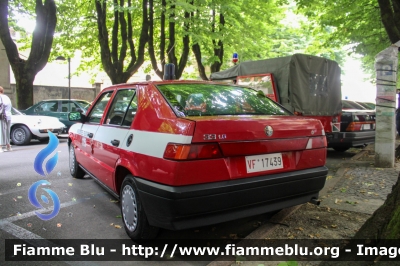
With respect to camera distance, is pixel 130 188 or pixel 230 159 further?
pixel 130 188

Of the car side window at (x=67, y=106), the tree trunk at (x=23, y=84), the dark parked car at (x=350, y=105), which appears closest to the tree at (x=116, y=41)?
the car side window at (x=67, y=106)

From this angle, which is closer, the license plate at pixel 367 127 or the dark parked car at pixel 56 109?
the license plate at pixel 367 127

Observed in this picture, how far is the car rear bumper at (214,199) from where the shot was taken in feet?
8.51

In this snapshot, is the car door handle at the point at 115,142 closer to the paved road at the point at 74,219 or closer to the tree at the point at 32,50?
the paved road at the point at 74,219

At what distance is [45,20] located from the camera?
13.8 metres

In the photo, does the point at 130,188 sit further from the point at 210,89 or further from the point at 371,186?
the point at 371,186

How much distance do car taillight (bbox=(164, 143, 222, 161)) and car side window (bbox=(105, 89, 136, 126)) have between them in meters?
0.97

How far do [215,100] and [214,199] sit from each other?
1.14 metres

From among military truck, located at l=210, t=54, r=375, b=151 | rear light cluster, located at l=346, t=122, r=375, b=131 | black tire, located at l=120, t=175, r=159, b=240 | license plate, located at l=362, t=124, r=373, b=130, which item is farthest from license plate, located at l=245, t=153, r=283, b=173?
license plate, located at l=362, t=124, r=373, b=130

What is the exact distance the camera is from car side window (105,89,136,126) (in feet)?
12.0

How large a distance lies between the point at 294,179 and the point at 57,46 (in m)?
20.0

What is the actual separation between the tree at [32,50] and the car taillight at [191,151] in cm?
1311

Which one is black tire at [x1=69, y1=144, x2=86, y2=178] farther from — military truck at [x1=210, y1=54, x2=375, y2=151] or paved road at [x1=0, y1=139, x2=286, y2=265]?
military truck at [x1=210, y1=54, x2=375, y2=151]

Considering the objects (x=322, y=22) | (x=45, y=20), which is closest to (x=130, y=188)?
(x=322, y=22)
